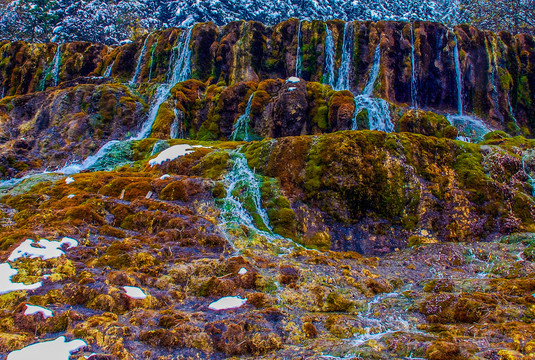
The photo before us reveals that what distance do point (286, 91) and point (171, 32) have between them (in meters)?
30.9

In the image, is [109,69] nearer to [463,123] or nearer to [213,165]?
[213,165]

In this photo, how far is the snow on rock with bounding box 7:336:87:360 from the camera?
640cm

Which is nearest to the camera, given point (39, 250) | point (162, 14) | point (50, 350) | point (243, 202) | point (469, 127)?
point (50, 350)

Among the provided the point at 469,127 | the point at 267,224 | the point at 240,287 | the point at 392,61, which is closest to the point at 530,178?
the point at 267,224

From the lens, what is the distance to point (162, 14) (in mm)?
99750

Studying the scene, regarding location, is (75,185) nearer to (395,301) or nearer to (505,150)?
(395,301)

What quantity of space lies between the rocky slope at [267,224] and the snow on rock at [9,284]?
57 millimetres

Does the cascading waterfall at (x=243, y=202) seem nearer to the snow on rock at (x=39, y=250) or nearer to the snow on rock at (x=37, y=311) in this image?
the snow on rock at (x=39, y=250)

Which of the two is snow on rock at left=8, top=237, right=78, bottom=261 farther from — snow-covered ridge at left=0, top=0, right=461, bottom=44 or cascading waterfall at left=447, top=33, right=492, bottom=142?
snow-covered ridge at left=0, top=0, right=461, bottom=44

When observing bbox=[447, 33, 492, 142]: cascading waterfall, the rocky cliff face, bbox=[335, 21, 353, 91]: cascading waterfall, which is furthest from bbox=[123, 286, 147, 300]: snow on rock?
bbox=[335, 21, 353, 91]: cascading waterfall

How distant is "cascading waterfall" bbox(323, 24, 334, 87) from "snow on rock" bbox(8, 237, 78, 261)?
44.7 m

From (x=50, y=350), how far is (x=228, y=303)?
14.0 ft

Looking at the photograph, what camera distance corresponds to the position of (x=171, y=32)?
5616cm

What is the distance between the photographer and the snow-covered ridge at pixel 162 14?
300ft
